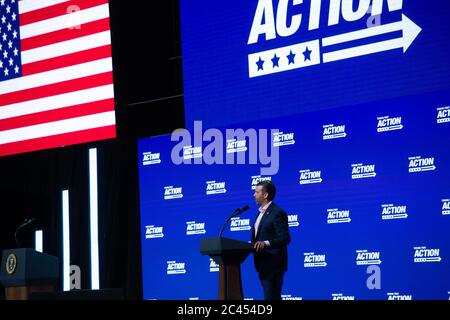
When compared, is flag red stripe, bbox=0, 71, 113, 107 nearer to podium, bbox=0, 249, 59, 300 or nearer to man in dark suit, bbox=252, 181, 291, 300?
podium, bbox=0, 249, 59, 300

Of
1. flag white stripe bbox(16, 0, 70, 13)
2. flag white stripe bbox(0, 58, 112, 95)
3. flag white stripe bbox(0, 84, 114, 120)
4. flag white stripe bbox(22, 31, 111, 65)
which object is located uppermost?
flag white stripe bbox(16, 0, 70, 13)

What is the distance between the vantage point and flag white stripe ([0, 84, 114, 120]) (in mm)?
8710

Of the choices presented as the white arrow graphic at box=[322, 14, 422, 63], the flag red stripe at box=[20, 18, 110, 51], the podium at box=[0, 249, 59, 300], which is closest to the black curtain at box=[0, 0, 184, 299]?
the flag red stripe at box=[20, 18, 110, 51]

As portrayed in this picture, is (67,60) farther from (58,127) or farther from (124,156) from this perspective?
(124,156)

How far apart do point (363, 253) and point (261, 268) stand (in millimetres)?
1059

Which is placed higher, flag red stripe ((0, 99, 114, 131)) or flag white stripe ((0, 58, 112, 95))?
flag white stripe ((0, 58, 112, 95))

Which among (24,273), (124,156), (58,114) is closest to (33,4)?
(58,114)

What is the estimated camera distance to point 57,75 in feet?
30.0

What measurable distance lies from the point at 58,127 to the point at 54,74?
0.64 m

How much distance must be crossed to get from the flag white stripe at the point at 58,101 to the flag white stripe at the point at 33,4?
1.13 m

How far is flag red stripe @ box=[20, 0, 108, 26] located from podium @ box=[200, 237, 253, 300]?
4087mm

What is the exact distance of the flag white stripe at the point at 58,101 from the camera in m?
8.71

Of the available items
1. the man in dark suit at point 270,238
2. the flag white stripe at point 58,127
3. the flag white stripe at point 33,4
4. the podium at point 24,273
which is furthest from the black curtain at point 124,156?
the man in dark suit at point 270,238

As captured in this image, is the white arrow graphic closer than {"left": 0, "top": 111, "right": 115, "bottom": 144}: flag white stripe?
Yes
